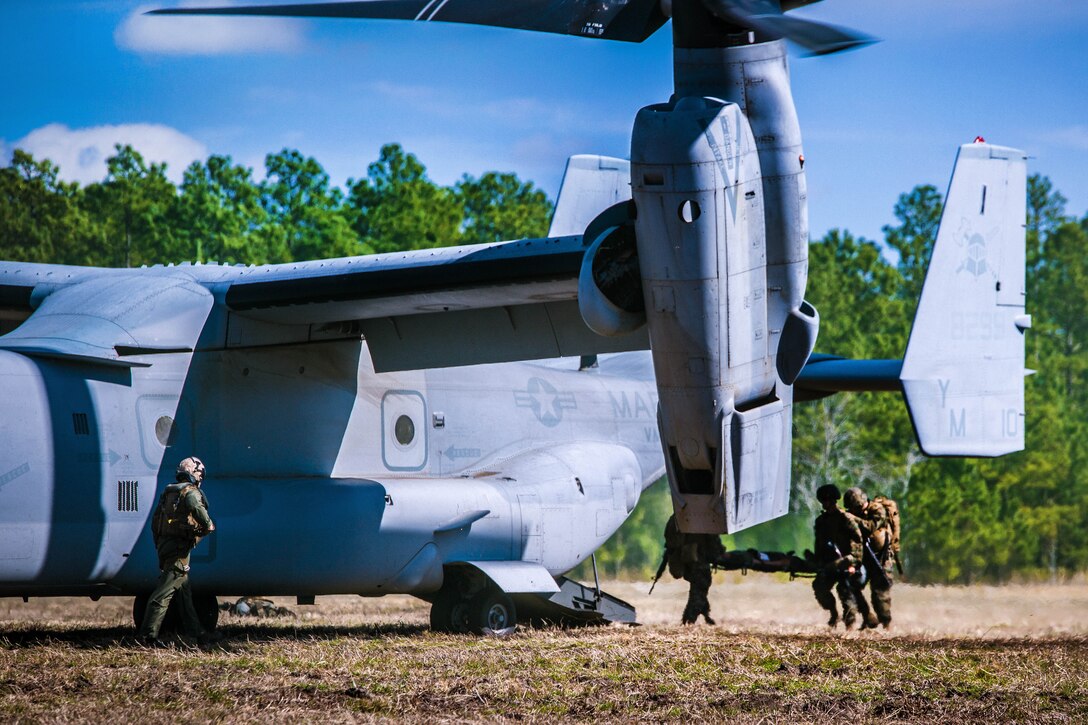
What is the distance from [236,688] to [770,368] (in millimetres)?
4411

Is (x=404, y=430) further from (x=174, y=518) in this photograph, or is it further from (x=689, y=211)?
(x=689, y=211)

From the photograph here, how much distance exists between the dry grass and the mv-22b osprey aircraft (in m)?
0.84

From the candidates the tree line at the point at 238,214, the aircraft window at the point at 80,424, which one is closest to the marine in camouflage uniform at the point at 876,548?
the aircraft window at the point at 80,424

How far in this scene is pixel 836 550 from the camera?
13.2 metres

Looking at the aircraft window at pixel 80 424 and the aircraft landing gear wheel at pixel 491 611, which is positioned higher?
the aircraft window at pixel 80 424

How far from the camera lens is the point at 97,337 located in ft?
34.7

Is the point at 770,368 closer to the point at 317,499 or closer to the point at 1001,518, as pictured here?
the point at 317,499

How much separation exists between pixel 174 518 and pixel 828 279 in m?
36.1

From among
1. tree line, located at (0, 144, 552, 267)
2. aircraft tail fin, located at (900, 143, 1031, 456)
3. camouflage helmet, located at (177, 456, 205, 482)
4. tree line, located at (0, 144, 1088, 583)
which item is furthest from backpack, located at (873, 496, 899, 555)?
tree line, located at (0, 144, 552, 267)

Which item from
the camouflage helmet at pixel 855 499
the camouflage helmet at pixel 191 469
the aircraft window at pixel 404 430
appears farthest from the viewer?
the camouflage helmet at pixel 855 499

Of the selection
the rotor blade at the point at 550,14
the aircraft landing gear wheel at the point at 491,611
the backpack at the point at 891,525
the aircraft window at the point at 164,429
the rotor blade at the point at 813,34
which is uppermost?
the rotor blade at the point at 550,14

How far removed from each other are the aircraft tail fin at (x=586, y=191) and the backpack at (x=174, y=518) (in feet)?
22.1

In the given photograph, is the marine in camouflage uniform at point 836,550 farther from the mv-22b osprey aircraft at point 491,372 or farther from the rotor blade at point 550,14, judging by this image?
the rotor blade at point 550,14

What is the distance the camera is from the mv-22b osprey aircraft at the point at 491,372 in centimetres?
888
